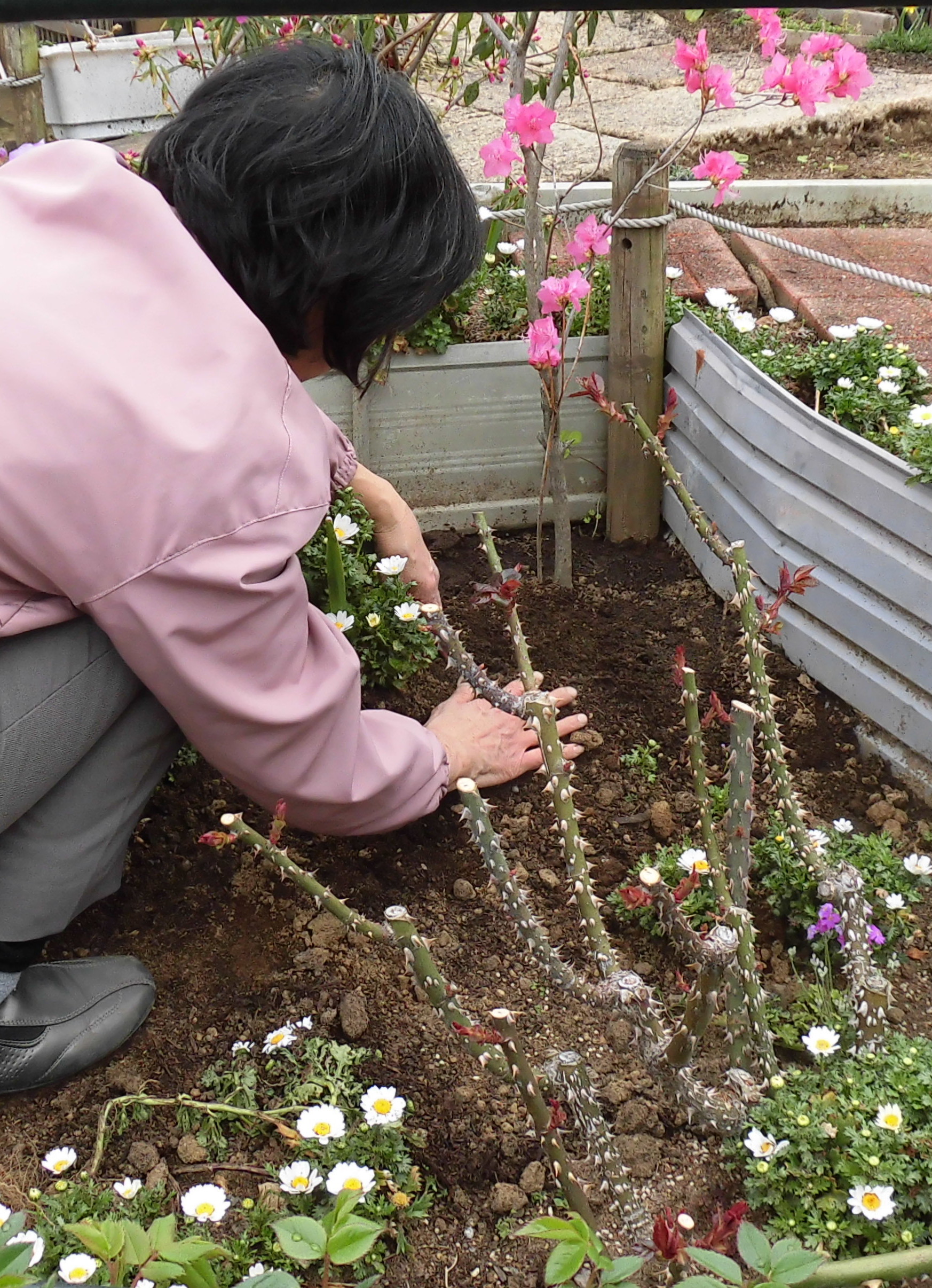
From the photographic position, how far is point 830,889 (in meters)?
1.59

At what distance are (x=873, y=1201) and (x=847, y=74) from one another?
6.07 feet

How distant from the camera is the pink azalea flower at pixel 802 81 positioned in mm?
2072

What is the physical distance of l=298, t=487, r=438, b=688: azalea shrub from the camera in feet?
7.32

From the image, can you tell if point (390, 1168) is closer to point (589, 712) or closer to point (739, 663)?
point (589, 712)

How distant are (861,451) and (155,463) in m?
1.38

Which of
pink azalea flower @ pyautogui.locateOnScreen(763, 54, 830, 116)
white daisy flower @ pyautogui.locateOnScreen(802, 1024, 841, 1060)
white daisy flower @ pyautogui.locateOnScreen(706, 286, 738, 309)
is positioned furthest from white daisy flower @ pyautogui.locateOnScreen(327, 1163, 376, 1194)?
white daisy flower @ pyautogui.locateOnScreen(706, 286, 738, 309)

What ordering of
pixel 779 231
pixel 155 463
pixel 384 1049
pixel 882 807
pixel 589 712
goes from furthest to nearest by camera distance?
pixel 779 231 < pixel 589 712 < pixel 882 807 < pixel 384 1049 < pixel 155 463

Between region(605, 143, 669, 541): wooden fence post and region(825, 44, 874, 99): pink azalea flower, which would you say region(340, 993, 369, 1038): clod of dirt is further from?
region(825, 44, 874, 99): pink azalea flower

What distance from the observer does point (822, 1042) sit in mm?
1507

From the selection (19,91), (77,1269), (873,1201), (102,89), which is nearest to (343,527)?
(77,1269)

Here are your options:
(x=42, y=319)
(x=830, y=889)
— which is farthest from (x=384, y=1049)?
(x=42, y=319)

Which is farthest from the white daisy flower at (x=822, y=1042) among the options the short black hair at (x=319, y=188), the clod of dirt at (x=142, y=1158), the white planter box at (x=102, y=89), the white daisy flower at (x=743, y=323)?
the white planter box at (x=102, y=89)

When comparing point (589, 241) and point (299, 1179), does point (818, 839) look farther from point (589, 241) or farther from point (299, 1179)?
point (589, 241)

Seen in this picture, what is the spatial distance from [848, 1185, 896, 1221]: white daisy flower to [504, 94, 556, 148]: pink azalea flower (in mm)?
1660
